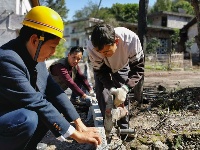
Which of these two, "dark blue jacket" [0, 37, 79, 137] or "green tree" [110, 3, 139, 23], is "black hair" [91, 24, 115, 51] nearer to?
"dark blue jacket" [0, 37, 79, 137]

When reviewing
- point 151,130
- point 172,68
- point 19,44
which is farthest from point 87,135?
point 172,68

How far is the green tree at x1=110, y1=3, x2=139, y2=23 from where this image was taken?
2066 inches

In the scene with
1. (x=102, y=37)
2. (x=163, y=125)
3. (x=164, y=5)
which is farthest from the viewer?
(x=164, y=5)

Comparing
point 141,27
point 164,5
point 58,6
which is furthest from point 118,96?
point 164,5

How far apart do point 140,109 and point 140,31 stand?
5.50ft

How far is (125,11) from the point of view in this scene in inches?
2108

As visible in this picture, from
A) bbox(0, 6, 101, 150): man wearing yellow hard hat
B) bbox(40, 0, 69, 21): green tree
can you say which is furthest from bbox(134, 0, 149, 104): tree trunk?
bbox(40, 0, 69, 21): green tree

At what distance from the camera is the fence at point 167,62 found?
1997 centimetres

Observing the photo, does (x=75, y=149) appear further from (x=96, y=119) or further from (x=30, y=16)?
(x=30, y=16)

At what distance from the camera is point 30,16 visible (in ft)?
7.82

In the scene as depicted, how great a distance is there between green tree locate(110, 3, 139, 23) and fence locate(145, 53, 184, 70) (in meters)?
30.9

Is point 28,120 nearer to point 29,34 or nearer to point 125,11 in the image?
point 29,34

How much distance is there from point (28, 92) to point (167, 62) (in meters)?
19.6

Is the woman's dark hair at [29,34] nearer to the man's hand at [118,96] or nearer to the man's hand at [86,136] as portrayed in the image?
the man's hand at [86,136]
